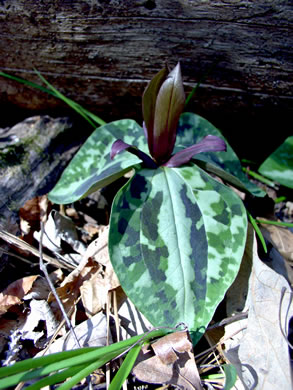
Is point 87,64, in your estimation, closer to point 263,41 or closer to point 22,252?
point 263,41

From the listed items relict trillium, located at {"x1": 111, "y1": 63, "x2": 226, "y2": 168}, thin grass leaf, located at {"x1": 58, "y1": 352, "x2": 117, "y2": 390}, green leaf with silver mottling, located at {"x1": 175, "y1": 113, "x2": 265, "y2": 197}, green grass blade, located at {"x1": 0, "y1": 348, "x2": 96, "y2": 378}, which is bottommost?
thin grass leaf, located at {"x1": 58, "y1": 352, "x2": 117, "y2": 390}

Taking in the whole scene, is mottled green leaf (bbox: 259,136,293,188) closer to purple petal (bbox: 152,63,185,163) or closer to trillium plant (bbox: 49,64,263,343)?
trillium plant (bbox: 49,64,263,343)

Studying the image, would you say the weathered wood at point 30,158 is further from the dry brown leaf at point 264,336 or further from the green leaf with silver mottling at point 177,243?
the dry brown leaf at point 264,336

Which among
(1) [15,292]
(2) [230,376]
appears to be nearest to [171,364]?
(2) [230,376]

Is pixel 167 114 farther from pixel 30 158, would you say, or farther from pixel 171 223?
pixel 30 158

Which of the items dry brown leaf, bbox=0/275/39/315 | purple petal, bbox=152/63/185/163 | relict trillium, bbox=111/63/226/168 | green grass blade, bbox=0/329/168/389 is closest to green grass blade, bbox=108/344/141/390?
green grass blade, bbox=0/329/168/389

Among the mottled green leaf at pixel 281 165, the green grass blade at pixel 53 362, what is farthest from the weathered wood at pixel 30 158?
the mottled green leaf at pixel 281 165

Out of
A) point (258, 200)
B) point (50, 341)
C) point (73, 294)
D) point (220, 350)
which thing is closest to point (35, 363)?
point (50, 341)
